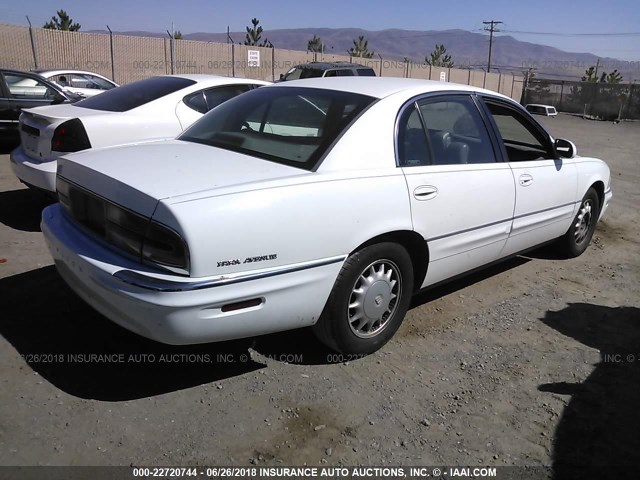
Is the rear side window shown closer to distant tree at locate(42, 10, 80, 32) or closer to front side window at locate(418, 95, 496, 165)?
front side window at locate(418, 95, 496, 165)

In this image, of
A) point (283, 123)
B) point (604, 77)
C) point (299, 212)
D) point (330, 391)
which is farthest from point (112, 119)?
point (604, 77)

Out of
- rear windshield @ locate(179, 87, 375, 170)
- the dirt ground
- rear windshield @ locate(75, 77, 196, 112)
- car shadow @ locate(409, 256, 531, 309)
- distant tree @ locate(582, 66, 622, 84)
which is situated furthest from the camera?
distant tree @ locate(582, 66, 622, 84)

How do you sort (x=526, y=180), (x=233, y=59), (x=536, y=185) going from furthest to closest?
(x=233, y=59) < (x=536, y=185) < (x=526, y=180)

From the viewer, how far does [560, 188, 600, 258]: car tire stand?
539cm

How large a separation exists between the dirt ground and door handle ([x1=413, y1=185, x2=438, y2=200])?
99 cm

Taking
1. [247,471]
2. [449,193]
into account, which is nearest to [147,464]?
[247,471]

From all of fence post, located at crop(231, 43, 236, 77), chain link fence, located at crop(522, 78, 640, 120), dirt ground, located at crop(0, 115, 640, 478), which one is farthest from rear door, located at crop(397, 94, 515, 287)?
chain link fence, located at crop(522, 78, 640, 120)

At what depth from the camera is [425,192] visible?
3494 millimetres

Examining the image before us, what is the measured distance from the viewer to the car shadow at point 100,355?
3107 millimetres

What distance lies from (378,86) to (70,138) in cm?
315

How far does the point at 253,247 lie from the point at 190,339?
0.54 m

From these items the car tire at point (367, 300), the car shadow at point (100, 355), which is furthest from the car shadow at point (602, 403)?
the car shadow at point (100, 355)

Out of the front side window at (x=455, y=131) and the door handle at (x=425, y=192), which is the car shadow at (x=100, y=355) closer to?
the door handle at (x=425, y=192)

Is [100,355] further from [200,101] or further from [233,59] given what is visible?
[233,59]
